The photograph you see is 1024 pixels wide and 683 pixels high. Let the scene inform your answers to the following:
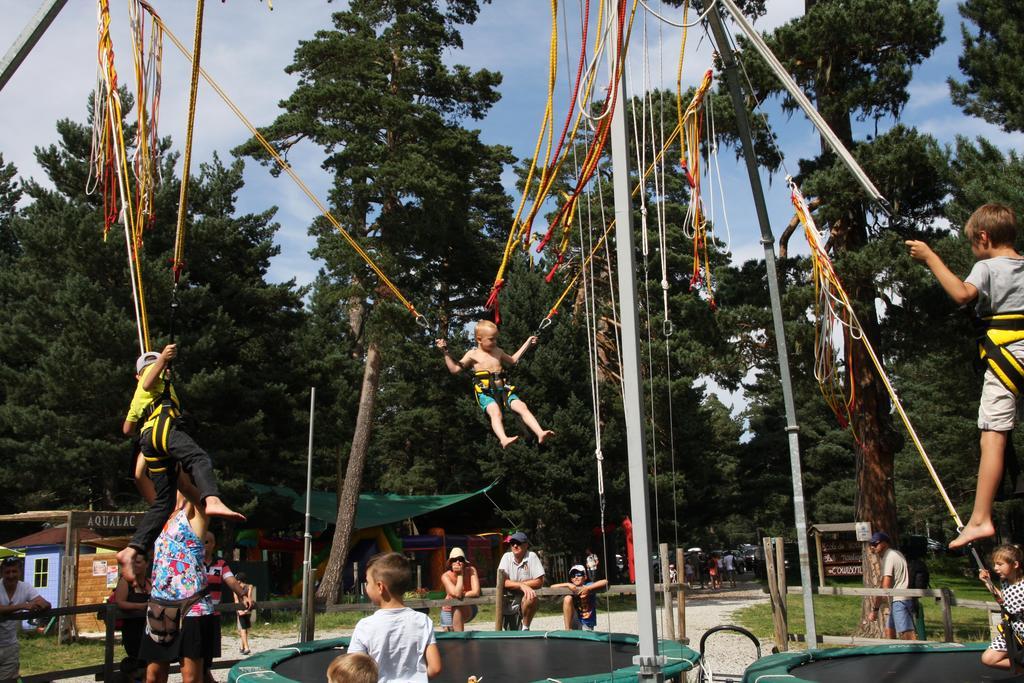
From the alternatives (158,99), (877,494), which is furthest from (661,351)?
(158,99)

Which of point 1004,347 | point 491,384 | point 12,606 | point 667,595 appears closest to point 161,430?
point 491,384

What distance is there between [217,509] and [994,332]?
9.49 feet

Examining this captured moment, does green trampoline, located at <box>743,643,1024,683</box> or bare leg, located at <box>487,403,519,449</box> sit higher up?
bare leg, located at <box>487,403,519,449</box>

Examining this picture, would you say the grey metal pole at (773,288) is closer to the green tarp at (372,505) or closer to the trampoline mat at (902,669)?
the trampoline mat at (902,669)

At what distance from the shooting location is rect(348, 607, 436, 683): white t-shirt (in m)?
2.83

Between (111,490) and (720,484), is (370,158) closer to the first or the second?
(111,490)

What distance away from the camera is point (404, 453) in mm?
30094

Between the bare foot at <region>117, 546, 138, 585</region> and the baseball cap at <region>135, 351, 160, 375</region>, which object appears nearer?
the bare foot at <region>117, 546, 138, 585</region>

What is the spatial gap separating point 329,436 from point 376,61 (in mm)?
8792

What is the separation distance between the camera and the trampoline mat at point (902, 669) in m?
5.02

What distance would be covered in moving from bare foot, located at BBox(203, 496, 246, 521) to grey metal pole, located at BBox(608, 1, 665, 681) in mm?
1554

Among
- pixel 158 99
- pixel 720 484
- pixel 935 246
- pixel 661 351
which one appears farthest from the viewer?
pixel 720 484

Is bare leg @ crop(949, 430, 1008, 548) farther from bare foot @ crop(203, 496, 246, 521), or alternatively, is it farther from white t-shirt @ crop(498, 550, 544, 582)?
white t-shirt @ crop(498, 550, 544, 582)

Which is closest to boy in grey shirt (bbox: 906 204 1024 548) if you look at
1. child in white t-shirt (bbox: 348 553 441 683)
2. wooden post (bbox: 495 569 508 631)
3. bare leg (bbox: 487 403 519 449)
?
child in white t-shirt (bbox: 348 553 441 683)
